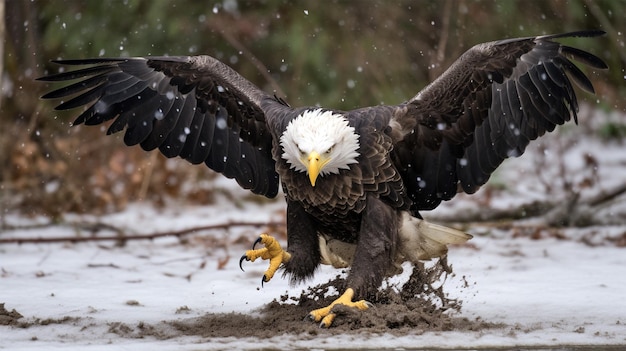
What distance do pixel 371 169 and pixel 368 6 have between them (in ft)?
16.5

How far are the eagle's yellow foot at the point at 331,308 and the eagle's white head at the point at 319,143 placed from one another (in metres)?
0.56

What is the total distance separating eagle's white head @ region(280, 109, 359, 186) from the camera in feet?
13.7

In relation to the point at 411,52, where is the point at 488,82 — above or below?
below

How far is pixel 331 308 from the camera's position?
166 inches

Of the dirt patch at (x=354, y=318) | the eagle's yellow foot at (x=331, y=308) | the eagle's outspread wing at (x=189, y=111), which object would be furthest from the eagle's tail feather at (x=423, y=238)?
the eagle's outspread wing at (x=189, y=111)

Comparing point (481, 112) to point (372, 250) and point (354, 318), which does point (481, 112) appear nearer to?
point (372, 250)

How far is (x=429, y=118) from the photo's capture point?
15.5 ft

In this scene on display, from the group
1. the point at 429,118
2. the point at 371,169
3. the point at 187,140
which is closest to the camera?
the point at 371,169

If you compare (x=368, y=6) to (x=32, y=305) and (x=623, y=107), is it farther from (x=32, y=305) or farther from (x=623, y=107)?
(x=32, y=305)

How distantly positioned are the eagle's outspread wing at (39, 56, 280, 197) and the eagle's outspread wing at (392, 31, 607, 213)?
805 millimetres

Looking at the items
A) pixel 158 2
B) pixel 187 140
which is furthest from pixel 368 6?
pixel 187 140

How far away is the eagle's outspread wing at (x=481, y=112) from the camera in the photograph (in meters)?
4.57

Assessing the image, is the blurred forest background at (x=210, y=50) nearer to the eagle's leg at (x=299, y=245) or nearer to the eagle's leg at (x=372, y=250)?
the eagle's leg at (x=299, y=245)

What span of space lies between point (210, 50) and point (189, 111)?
13.7 ft
